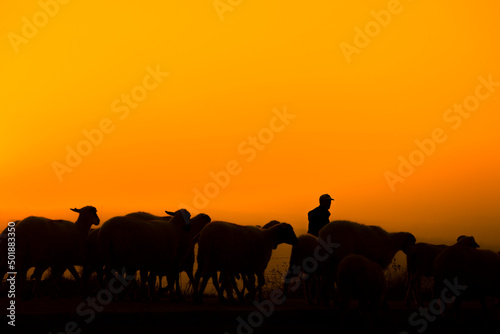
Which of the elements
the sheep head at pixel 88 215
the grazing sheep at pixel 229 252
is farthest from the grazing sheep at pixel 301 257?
the sheep head at pixel 88 215

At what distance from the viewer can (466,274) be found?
14008 millimetres

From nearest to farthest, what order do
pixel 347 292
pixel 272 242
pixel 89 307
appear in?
1. pixel 89 307
2. pixel 347 292
3. pixel 272 242

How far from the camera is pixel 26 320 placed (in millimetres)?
11094

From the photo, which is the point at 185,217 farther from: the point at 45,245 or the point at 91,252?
the point at 45,245

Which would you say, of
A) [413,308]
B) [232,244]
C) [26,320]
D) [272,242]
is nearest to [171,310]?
[26,320]

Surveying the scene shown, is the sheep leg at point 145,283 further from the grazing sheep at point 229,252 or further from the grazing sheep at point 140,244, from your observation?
the grazing sheep at point 229,252

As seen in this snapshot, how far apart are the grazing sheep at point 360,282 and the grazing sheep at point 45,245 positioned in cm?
537

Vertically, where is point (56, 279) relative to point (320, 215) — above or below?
below

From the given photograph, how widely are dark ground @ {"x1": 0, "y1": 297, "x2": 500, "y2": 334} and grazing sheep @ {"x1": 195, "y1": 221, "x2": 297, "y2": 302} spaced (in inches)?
63.3

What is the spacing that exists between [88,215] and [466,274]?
739 cm

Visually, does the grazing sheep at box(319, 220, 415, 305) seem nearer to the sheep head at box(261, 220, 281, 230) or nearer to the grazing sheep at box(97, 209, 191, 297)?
the sheep head at box(261, 220, 281, 230)

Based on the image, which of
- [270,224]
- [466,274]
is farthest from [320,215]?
[466,274]

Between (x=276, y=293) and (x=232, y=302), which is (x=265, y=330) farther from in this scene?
(x=276, y=293)

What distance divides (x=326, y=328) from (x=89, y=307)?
3809 millimetres
